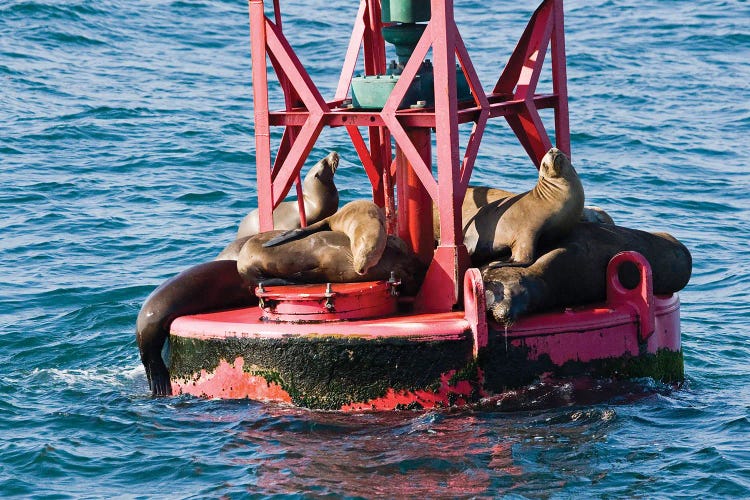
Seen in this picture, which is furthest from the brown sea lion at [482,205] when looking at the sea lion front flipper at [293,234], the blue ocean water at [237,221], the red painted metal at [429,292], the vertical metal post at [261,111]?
the blue ocean water at [237,221]

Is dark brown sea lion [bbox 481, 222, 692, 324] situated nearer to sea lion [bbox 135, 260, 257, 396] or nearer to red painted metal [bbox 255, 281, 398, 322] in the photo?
red painted metal [bbox 255, 281, 398, 322]

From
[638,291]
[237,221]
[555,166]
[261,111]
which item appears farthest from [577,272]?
[237,221]

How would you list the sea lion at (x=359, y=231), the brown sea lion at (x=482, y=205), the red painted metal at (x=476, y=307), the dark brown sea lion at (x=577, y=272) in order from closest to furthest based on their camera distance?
the red painted metal at (x=476, y=307), the dark brown sea lion at (x=577, y=272), the sea lion at (x=359, y=231), the brown sea lion at (x=482, y=205)

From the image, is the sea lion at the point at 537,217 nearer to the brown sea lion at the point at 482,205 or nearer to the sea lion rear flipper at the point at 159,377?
the brown sea lion at the point at 482,205

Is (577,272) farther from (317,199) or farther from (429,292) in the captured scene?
(317,199)

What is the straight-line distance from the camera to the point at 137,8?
95.0 ft

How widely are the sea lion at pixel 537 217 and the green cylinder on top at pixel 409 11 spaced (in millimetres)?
1439

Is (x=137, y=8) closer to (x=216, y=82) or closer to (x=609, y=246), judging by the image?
(x=216, y=82)

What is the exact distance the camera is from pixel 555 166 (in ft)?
34.4

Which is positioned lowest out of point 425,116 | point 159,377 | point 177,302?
point 159,377

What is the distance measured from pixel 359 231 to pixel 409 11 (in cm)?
177

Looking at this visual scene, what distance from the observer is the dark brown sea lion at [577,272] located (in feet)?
32.1

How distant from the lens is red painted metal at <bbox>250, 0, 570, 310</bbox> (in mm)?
10047

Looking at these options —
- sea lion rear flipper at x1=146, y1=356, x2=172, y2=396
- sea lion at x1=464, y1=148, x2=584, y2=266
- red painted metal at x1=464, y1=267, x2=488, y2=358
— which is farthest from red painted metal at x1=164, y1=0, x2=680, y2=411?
sea lion at x1=464, y1=148, x2=584, y2=266
